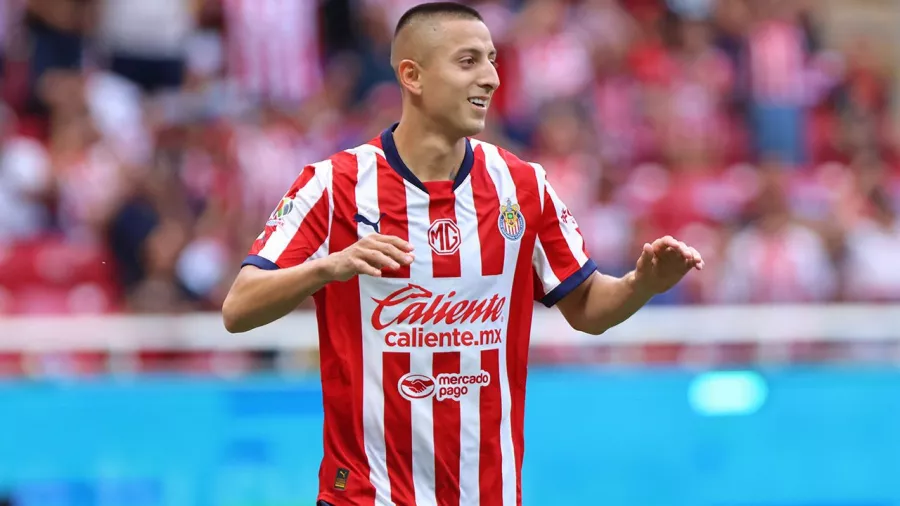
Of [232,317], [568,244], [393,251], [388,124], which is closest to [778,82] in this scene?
[388,124]

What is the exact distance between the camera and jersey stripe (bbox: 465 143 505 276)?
15.5 feet

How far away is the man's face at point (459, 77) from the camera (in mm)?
4656

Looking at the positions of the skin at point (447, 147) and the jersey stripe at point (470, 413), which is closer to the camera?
the skin at point (447, 147)

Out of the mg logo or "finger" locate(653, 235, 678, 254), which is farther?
the mg logo

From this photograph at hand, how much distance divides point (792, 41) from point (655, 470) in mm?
5782

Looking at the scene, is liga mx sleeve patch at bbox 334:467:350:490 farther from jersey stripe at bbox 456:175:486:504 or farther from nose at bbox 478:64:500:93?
nose at bbox 478:64:500:93

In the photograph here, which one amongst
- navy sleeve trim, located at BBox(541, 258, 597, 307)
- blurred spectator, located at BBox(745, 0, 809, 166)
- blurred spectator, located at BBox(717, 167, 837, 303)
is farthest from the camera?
blurred spectator, located at BBox(745, 0, 809, 166)

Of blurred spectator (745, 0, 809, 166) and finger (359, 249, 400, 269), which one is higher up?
blurred spectator (745, 0, 809, 166)

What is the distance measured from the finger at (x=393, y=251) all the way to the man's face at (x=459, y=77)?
72 cm

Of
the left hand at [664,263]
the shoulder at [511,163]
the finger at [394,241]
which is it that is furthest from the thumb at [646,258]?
the finger at [394,241]

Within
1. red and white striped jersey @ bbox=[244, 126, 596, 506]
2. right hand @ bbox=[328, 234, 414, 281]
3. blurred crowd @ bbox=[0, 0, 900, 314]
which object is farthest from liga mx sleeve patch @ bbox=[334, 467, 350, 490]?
blurred crowd @ bbox=[0, 0, 900, 314]

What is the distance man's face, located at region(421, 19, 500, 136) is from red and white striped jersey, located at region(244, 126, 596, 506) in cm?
22

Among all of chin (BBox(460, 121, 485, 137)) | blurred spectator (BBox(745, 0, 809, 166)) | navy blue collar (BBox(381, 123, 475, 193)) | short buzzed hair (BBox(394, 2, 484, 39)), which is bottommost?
navy blue collar (BBox(381, 123, 475, 193))

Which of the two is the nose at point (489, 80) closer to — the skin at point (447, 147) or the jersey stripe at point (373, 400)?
the skin at point (447, 147)
